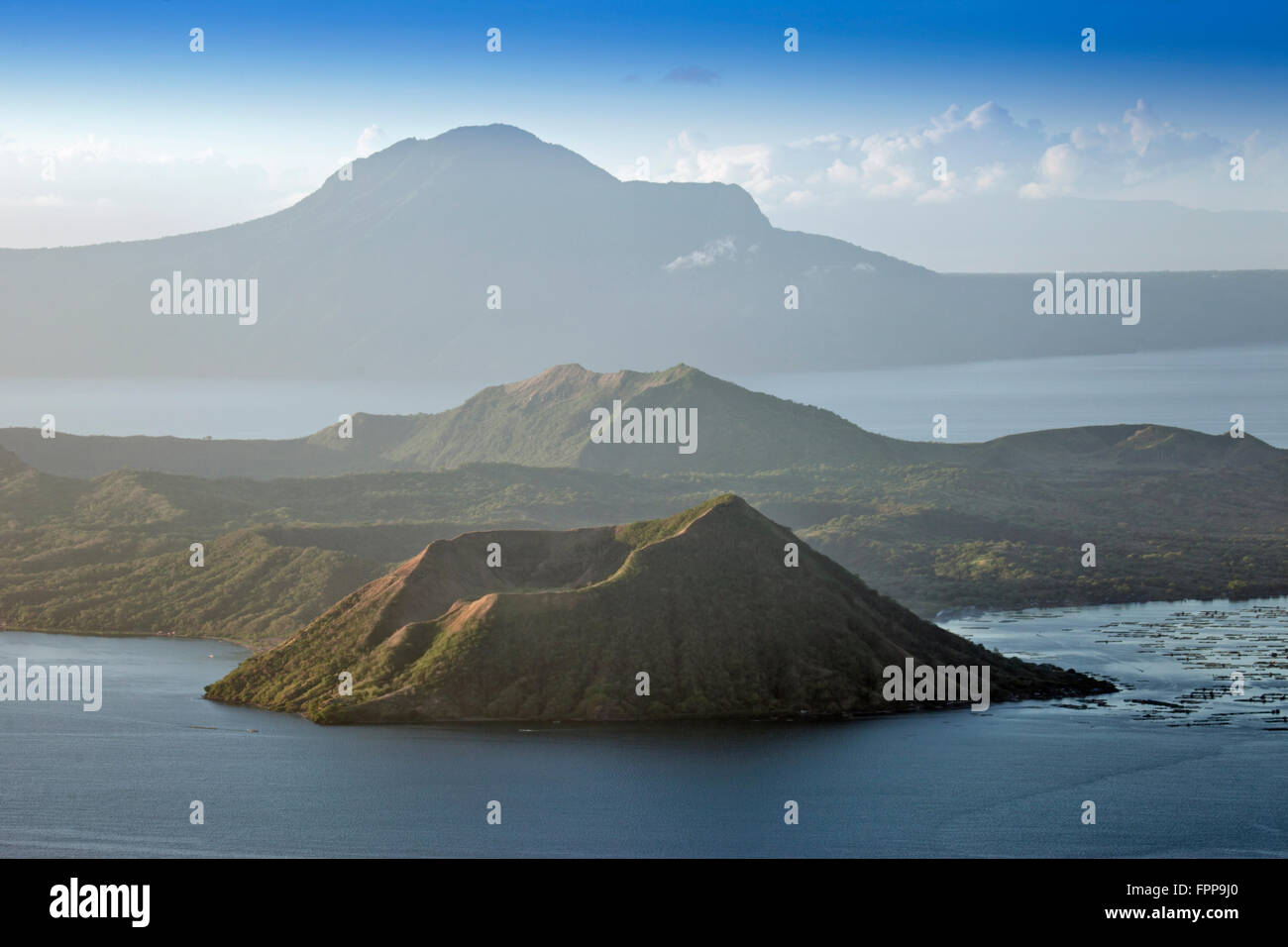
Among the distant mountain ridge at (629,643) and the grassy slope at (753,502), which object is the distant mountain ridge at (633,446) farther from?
the distant mountain ridge at (629,643)

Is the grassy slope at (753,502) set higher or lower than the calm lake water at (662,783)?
higher

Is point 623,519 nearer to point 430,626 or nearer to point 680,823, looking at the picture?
point 430,626

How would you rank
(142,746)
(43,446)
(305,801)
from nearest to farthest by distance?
1. (305,801)
2. (142,746)
3. (43,446)

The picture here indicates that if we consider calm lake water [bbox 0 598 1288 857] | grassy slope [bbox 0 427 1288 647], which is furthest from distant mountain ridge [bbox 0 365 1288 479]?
calm lake water [bbox 0 598 1288 857]

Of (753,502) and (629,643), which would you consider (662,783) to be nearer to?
(629,643)

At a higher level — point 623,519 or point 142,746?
point 623,519

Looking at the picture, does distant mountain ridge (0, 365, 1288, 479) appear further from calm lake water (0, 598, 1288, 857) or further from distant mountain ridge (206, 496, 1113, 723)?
calm lake water (0, 598, 1288, 857)

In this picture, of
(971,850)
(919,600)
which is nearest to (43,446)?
(919,600)

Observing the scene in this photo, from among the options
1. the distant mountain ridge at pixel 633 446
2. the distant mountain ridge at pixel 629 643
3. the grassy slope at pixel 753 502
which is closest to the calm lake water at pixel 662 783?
the distant mountain ridge at pixel 629 643
